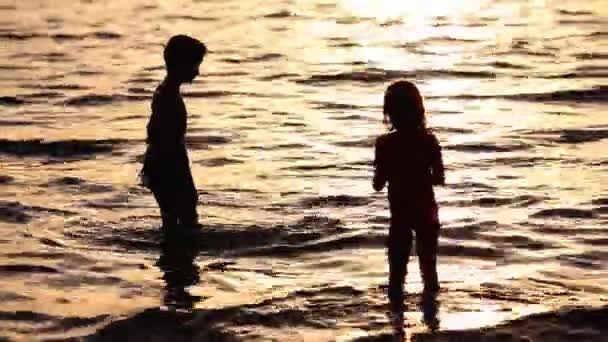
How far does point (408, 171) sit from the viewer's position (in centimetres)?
787

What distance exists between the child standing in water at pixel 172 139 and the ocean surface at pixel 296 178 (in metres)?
0.38

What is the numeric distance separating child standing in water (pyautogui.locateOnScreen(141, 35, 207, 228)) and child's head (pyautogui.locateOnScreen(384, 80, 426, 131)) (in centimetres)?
199

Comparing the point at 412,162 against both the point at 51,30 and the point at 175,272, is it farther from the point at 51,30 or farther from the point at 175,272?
the point at 51,30

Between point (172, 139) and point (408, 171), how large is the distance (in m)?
2.19

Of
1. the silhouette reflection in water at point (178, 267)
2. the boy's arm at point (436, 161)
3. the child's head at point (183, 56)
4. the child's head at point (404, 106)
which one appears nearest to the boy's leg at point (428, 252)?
the boy's arm at point (436, 161)

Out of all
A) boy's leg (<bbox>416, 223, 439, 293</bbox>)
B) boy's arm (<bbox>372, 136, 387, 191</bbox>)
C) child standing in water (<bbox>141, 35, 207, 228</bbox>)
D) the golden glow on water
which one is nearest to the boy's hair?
child standing in water (<bbox>141, 35, 207, 228</bbox>)

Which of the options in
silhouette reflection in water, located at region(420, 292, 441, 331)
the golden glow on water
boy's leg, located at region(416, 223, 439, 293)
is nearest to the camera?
silhouette reflection in water, located at region(420, 292, 441, 331)

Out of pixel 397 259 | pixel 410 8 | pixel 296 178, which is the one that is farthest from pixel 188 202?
pixel 410 8

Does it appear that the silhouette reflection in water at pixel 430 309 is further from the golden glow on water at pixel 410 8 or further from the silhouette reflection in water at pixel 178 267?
the golden glow on water at pixel 410 8

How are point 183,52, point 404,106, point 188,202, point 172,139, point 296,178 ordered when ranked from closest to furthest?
point 404,106, point 183,52, point 172,139, point 188,202, point 296,178

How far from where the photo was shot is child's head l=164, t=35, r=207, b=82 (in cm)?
914

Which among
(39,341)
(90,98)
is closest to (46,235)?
(39,341)

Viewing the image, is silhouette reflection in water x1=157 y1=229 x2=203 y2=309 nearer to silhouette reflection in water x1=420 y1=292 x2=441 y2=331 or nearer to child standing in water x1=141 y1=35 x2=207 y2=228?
child standing in water x1=141 y1=35 x2=207 y2=228

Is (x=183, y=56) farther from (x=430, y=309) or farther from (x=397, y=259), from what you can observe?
(x=430, y=309)
